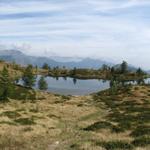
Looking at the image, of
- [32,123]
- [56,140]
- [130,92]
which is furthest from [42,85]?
[56,140]

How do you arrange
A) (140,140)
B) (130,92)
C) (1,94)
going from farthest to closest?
(130,92) < (1,94) < (140,140)

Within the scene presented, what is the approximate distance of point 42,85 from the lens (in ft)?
515

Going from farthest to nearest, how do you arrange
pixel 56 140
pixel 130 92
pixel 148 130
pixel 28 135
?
pixel 130 92, pixel 148 130, pixel 28 135, pixel 56 140

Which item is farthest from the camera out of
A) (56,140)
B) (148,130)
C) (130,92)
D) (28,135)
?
(130,92)

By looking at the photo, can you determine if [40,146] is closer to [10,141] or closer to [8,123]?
[10,141]

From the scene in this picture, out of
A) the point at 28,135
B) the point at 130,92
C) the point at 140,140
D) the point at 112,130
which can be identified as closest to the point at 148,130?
the point at 112,130

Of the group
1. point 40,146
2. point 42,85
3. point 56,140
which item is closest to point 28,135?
Result: point 56,140

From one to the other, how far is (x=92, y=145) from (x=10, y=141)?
5.22m

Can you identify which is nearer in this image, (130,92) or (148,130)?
(148,130)

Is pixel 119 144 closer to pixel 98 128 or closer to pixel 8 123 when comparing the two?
pixel 98 128

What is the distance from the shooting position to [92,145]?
2258cm

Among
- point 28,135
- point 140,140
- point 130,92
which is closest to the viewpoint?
point 140,140

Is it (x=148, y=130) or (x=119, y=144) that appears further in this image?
(x=148, y=130)

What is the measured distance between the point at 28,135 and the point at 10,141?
424cm
